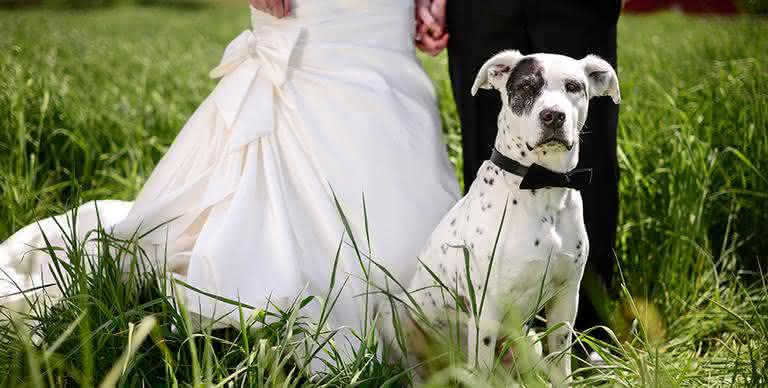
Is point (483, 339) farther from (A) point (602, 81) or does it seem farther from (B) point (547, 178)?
(A) point (602, 81)

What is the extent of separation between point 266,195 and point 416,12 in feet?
3.18

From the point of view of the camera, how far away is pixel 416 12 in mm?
2881

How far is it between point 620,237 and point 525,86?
4.96 ft

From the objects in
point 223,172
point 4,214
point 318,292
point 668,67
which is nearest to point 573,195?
point 318,292

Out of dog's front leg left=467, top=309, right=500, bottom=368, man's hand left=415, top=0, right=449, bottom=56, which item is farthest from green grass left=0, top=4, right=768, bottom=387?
man's hand left=415, top=0, right=449, bottom=56

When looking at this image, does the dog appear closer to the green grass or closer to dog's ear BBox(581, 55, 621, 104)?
dog's ear BBox(581, 55, 621, 104)

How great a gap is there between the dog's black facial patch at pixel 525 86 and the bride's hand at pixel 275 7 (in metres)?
1.04

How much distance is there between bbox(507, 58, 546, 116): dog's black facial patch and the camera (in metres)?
1.99

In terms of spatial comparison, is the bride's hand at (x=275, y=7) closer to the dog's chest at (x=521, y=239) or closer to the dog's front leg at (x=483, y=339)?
the dog's chest at (x=521, y=239)

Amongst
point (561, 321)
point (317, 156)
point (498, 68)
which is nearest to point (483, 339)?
point (561, 321)

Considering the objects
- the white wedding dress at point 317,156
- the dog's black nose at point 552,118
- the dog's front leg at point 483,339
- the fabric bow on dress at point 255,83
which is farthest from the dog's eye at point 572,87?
the fabric bow on dress at point 255,83

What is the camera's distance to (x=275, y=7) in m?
2.66

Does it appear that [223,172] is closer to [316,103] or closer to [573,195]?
[316,103]

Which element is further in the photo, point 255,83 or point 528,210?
point 255,83
